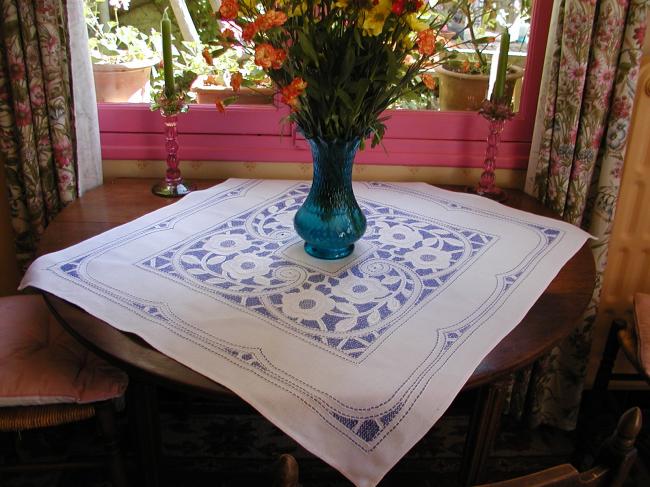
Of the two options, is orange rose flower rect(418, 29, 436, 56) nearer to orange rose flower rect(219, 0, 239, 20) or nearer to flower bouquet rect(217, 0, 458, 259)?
flower bouquet rect(217, 0, 458, 259)

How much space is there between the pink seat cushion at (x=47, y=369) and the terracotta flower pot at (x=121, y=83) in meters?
0.72

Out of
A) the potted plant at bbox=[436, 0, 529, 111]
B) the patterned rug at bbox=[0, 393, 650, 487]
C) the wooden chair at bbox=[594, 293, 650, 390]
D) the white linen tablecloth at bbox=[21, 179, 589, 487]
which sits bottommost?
the patterned rug at bbox=[0, 393, 650, 487]

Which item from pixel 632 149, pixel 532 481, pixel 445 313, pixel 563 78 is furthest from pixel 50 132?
pixel 632 149

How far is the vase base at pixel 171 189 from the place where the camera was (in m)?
1.68

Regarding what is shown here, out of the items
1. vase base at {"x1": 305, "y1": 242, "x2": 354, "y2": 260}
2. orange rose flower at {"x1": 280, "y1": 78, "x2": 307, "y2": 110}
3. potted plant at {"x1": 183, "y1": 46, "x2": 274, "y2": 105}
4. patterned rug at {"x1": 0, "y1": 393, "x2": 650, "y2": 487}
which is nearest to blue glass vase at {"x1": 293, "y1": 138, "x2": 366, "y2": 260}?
vase base at {"x1": 305, "y1": 242, "x2": 354, "y2": 260}

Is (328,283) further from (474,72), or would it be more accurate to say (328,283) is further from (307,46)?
(474,72)

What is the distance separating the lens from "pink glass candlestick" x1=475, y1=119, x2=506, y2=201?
5.57 feet

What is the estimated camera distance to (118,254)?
4.37 ft

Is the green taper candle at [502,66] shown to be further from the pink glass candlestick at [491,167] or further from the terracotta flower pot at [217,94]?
the terracotta flower pot at [217,94]

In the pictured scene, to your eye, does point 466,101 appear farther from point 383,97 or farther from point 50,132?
point 50,132

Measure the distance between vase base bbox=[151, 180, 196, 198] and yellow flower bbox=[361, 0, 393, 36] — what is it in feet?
2.74

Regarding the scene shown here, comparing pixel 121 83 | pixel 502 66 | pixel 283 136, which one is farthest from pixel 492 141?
pixel 121 83

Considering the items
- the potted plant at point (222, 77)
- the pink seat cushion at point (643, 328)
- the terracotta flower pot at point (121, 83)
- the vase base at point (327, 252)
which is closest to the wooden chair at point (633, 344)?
the pink seat cushion at point (643, 328)

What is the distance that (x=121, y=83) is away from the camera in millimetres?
1866
